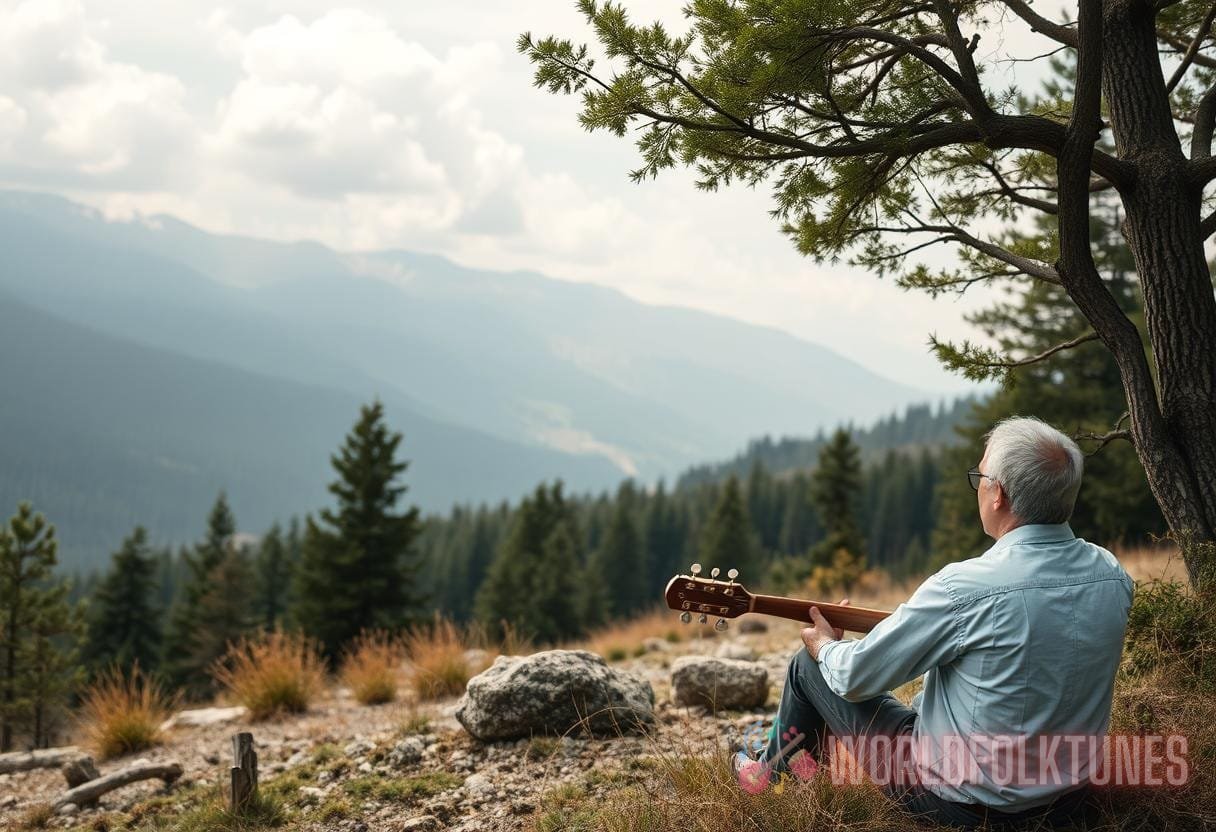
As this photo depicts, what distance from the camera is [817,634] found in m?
3.44

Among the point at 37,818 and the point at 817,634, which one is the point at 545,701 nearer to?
the point at 817,634

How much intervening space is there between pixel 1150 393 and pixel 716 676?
345 centimetres

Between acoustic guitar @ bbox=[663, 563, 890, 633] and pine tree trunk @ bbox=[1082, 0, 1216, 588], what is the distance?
226 centimetres

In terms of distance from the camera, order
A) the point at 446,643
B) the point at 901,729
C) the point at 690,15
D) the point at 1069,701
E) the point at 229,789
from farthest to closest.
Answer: the point at 446,643
the point at 229,789
the point at 690,15
the point at 901,729
the point at 1069,701

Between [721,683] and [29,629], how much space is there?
1691cm

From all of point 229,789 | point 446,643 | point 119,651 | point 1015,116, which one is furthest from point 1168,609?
point 119,651

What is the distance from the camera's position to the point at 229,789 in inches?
204

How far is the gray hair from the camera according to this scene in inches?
117

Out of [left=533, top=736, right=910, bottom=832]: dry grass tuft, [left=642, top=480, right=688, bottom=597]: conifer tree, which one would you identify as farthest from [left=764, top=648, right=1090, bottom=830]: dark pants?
[left=642, top=480, right=688, bottom=597]: conifer tree

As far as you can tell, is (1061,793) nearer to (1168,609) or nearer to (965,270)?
(1168,609)

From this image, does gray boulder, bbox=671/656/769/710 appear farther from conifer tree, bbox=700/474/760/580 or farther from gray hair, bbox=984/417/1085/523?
conifer tree, bbox=700/474/760/580

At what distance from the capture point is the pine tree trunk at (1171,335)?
4699 mm

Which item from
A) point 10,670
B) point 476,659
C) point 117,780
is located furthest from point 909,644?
point 10,670

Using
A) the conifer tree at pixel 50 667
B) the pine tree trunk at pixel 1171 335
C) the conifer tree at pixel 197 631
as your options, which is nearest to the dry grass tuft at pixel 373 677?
the pine tree trunk at pixel 1171 335
